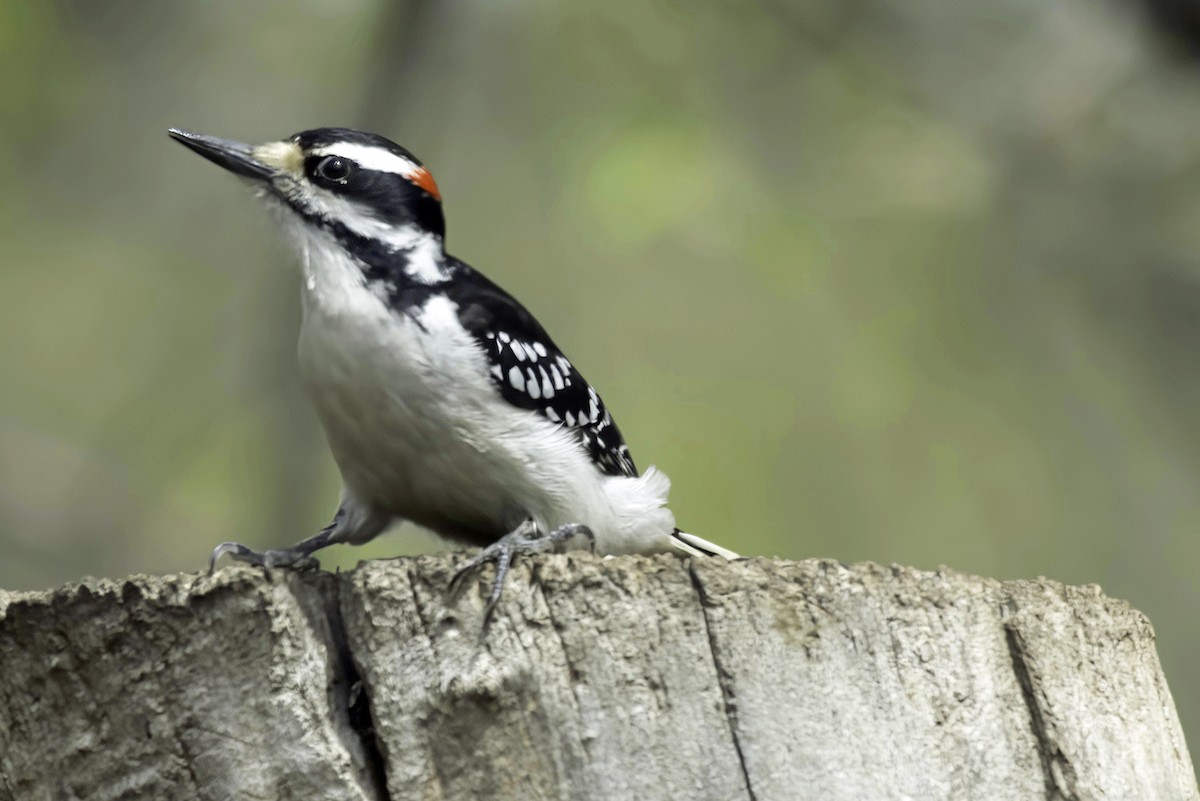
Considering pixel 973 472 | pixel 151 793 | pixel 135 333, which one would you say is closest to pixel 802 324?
pixel 973 472

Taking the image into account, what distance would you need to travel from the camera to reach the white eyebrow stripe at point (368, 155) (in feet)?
10.9

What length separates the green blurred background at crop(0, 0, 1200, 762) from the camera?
6723mm

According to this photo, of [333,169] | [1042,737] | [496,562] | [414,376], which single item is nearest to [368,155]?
[333,169]

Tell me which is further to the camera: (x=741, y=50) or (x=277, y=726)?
(x=741, y=50)

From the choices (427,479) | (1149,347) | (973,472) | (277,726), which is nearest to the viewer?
(277,726)

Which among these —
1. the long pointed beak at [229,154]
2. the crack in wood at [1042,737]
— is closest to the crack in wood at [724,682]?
the crack in wood at [1042,737]

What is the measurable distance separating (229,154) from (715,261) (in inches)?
A: 156

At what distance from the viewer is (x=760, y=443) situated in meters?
6.54

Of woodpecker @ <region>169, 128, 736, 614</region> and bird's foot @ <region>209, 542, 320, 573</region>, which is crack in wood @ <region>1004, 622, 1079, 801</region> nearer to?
woodpecker @ <region>169, 128, 736, 614</region>

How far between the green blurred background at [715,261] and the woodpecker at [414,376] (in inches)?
118

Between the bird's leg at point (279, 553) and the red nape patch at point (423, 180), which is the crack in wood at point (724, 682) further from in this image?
the red nape patch at point (423, 180)

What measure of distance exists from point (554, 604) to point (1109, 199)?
6132mm

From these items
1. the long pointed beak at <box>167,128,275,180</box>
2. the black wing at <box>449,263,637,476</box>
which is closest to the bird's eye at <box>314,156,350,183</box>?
the long pointed beak at <box>167,128,275,180</box>

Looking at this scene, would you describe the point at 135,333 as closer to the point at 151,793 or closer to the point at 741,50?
the point at 741,50
